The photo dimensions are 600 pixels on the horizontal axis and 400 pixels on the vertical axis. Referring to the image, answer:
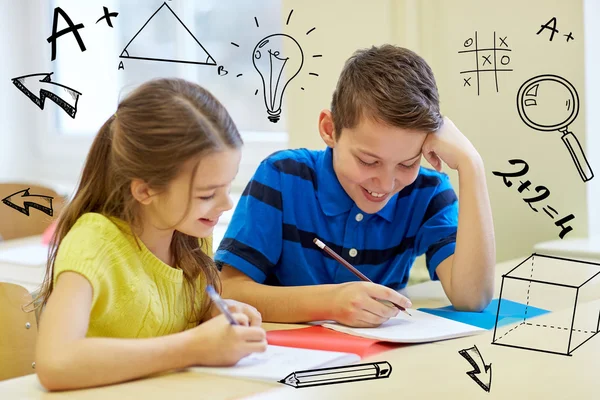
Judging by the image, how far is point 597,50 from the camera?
180 centimetres

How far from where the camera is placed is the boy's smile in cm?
132

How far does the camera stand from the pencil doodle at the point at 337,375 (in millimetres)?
985

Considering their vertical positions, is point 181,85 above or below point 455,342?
above

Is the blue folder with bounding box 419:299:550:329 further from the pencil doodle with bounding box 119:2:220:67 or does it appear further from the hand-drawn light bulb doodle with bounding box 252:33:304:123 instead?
the pencil doodle with bounding box 119:2:220:67

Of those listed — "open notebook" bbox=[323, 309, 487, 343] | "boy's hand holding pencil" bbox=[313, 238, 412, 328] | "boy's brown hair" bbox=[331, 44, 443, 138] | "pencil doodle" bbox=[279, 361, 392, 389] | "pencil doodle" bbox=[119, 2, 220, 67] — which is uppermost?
"pencil doodle" bbox=[119, 2, 220, 67]

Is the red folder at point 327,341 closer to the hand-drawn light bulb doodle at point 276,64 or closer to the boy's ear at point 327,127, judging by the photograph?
the boy's ear at point 327,127

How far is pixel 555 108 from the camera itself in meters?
1.81

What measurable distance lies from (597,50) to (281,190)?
83cm

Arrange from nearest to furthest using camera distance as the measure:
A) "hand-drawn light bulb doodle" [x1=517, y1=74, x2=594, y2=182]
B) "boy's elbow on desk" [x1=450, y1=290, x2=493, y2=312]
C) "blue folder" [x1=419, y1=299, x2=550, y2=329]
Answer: "blue folder" [x1=419, y1=299, x2=550, y2=329], "boy's elbow on desk" [x1=450, y1=290, x2=493, y2=312], "hand-drawn light bulb doodle" [x1=517, y1=74, x2=594, y2=182]

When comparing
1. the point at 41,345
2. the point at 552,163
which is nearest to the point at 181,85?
the point at 41,345

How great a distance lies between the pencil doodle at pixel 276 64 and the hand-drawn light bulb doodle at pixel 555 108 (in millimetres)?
553

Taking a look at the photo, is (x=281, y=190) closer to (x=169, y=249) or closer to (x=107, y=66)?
(x=169, y=249)

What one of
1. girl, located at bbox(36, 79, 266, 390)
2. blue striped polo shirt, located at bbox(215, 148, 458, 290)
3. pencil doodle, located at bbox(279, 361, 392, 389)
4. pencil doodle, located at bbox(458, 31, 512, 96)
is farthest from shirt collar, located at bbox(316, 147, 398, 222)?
pencil doodle, located at bbox(458, 31, 512, 96)

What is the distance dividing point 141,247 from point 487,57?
1.08 metres
